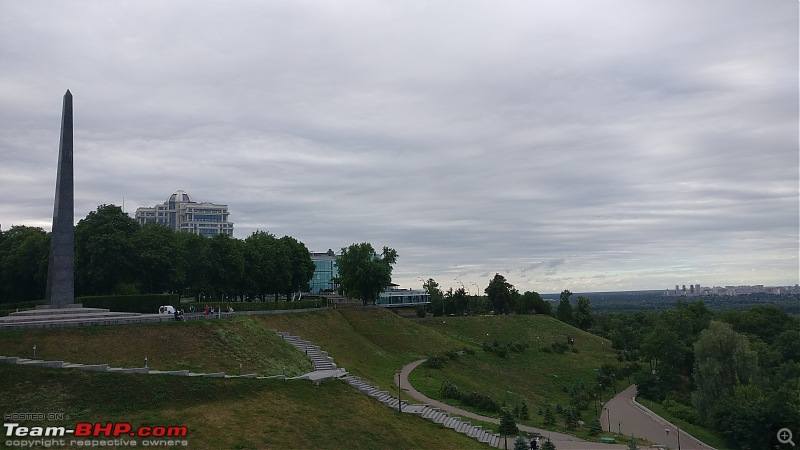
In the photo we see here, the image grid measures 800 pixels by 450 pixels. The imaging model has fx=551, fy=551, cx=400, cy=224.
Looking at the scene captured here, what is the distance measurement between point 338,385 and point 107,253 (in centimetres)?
3392

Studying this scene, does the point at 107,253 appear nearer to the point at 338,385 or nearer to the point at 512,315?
the point at 338,385

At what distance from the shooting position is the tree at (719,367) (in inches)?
2191

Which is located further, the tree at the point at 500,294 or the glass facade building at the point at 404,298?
the glass facade building at the point at 404,298

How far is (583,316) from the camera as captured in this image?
4776 inches

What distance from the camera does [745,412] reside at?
4428 centimetres

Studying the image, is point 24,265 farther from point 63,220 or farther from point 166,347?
point 166,347

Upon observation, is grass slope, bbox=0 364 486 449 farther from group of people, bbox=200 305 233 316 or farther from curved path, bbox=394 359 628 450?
group of people, bbox=200 305 233 316

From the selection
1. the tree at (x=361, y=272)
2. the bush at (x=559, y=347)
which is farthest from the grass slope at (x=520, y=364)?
the tree at (x=361, y=272)

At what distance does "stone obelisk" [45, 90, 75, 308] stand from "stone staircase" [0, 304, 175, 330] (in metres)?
1.11

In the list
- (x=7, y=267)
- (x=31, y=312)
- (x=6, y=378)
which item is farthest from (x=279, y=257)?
(x=6, y=378)

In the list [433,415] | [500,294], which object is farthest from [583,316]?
[433,415]

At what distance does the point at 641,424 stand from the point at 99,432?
45790 millimetres

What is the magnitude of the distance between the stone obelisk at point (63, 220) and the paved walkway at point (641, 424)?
157 ft

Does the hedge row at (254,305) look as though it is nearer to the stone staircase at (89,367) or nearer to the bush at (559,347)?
the stone staircase at (89,367)
